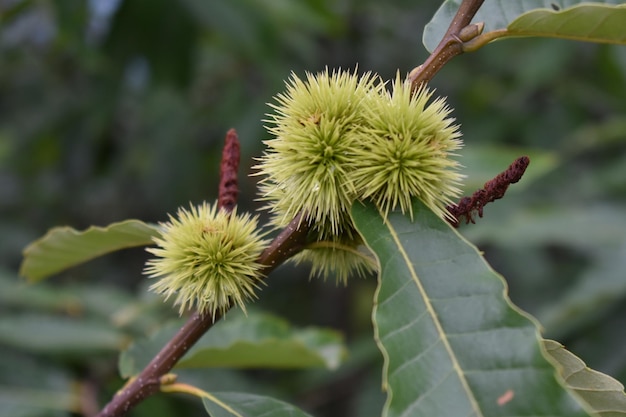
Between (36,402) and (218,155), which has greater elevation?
(218,155)

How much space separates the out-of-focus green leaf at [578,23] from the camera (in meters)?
0.95

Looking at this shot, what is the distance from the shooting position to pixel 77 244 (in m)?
1.26

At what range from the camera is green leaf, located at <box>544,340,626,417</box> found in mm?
931

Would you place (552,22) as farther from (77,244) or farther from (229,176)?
(77,244)

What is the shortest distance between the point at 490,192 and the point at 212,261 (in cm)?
40

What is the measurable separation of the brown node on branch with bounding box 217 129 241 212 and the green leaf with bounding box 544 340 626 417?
501mm

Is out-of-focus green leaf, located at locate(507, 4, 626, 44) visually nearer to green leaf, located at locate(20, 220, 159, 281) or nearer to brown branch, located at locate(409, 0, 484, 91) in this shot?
brown branch, located at locate(409, 0, 484, 91)

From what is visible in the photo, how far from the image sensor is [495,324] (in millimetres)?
819

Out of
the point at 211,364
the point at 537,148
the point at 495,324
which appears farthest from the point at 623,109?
the point at 495,324

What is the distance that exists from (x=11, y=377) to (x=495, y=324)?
65.4 inches

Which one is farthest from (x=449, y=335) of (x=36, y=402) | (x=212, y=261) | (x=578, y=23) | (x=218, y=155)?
(x=218, y=155)

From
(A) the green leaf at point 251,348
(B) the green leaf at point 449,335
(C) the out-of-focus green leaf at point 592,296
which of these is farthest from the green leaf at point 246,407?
(C) the out-of-focus green leaf at point 592,296

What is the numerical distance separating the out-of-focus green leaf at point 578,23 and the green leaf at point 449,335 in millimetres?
303

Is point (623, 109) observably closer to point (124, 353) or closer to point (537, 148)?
point (537, 148)
